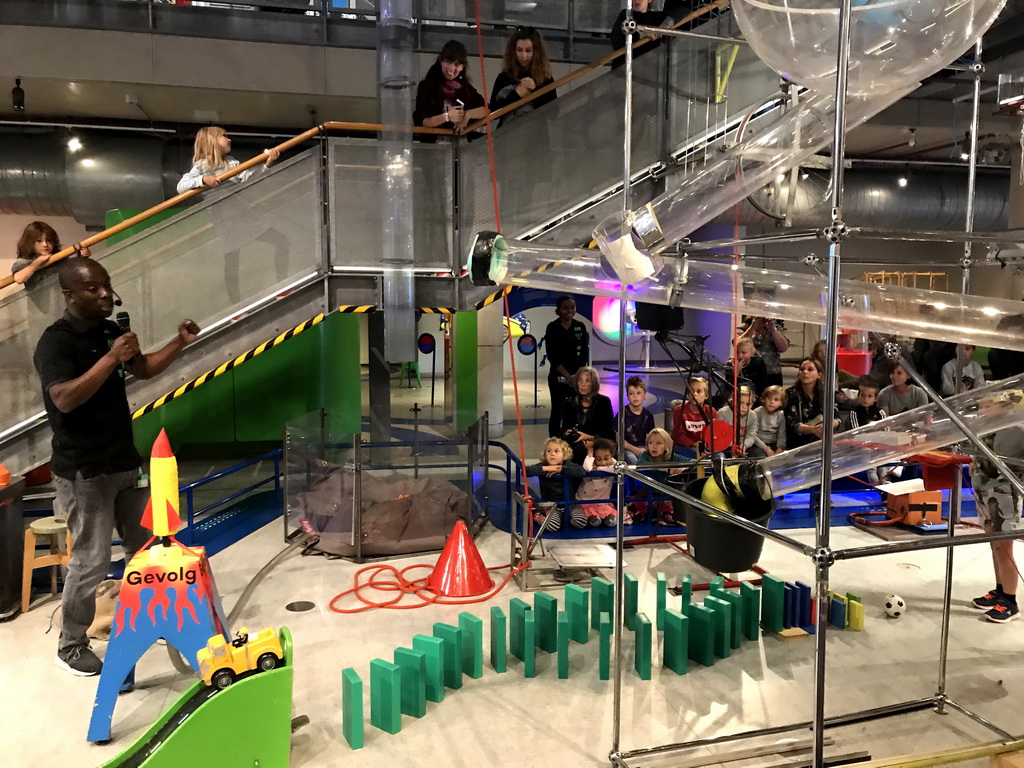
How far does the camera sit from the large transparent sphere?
1667 mm

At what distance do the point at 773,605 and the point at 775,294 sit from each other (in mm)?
2249

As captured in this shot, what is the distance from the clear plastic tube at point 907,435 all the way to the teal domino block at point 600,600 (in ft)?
5.10

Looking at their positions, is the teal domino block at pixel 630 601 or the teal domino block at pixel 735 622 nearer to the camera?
the teal domino block at pixel 735 622

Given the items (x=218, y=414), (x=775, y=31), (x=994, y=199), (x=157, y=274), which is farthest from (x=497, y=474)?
(x=994, y=199)

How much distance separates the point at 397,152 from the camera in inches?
192

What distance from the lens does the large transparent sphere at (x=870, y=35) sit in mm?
1667

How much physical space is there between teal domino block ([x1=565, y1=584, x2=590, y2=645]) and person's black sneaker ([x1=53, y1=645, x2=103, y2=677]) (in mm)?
2121

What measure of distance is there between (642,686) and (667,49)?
3.85 meters

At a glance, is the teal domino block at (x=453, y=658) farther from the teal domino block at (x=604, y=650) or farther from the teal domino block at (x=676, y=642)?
the teal domino block at (x=676, y=642)

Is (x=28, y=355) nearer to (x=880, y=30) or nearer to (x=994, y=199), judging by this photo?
(x=880, y=30)

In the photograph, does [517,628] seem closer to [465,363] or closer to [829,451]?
[829,451]

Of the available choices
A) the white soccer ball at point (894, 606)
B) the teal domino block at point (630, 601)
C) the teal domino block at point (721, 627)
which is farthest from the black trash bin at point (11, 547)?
the white soccer ball at point (894, 606)

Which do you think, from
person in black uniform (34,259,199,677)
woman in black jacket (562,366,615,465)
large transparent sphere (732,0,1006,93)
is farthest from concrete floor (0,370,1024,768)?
large transparent sphere (732,0,1006,93)

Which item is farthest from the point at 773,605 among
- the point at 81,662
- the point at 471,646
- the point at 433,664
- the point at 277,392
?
the point at 277,392
